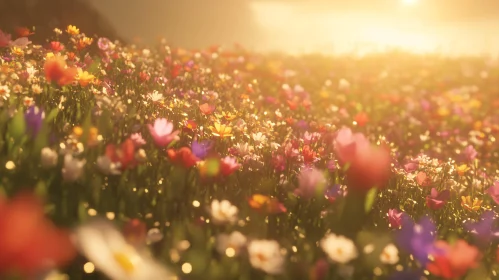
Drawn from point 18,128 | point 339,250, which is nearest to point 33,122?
point 18,128

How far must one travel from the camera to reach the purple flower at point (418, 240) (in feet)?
8.28

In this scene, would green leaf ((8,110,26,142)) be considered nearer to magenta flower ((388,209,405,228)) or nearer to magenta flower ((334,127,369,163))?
magenta flower ((334,127,369,163))

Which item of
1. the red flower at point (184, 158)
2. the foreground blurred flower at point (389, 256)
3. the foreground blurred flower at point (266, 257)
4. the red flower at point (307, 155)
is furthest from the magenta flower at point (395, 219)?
the red flower at point (184, 158)

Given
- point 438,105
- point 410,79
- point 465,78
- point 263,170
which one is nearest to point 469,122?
point 438,105

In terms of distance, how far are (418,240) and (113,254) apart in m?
1.51

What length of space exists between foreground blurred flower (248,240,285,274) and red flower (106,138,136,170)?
778 millimetres

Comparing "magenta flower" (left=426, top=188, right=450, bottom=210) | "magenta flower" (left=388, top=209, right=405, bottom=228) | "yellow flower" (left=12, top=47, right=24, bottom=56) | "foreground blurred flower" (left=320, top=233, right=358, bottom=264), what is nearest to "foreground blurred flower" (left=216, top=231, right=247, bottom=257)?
"foreground blurred flower" (left=320, top=233, right=358, bottom=264)

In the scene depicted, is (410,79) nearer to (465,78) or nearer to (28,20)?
(465,78)

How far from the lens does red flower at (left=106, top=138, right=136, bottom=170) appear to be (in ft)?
8.36

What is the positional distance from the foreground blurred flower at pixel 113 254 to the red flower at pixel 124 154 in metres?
0.40

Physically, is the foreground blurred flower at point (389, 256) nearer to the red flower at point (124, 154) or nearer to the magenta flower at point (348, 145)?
the magenta flower at point (348, 145)

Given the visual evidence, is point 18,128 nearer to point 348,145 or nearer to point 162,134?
point 162,134

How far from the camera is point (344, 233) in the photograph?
9.43 feet

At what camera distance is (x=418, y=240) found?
101 inches
